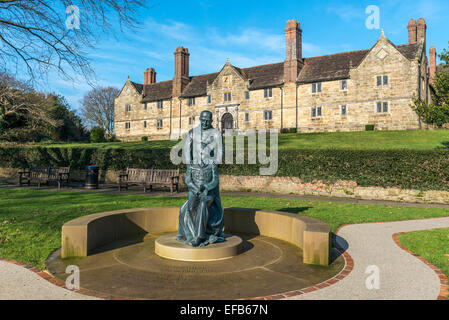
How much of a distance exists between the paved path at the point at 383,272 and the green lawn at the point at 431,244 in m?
0.26

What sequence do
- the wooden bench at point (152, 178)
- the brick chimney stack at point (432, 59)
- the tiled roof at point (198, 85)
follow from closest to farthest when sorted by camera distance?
the wooden bench at point (152, 178) < the tiled roof at point (198, 85) < the brick chimney stack at point (432, 59)

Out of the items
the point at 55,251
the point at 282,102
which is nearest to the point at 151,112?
the point at 282,102

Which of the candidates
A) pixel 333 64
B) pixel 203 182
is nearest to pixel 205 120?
pixel 203 182

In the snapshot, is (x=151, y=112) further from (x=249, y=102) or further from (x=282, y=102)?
(x=282, y=102)

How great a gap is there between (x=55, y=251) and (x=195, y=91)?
40405mm

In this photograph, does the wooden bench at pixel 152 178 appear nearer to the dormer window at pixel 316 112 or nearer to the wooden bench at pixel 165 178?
the wooden bench at pixel 165 178

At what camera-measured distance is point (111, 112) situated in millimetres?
65062

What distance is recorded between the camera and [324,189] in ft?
54.4

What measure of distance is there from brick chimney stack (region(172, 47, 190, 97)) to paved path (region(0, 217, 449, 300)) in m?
41.9

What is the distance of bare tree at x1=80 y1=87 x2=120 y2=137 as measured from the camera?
64188 millimetres

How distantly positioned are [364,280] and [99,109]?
66.4m

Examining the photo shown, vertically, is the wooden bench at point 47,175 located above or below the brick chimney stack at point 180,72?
below

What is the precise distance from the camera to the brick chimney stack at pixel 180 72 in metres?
46.1

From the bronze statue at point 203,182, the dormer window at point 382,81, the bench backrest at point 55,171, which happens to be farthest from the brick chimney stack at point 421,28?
the bronze statue at point 203,182
